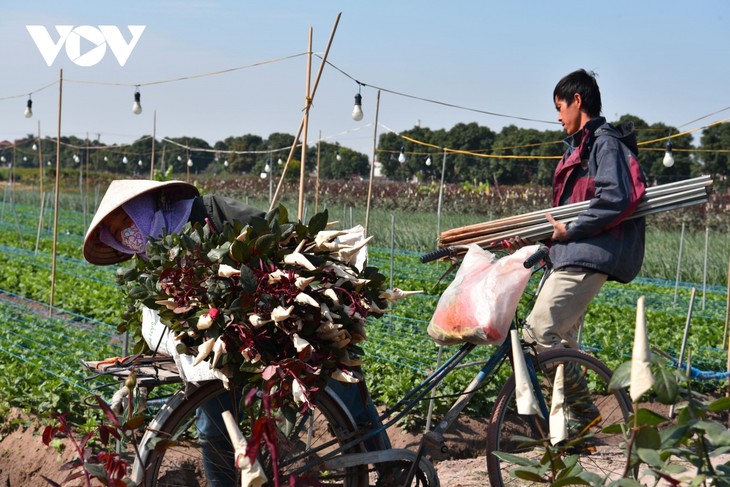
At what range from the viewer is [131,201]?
3029 millimetres

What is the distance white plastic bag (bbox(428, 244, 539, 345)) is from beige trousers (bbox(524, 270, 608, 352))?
685 millimetres

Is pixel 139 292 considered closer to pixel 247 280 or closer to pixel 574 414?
pixel 247 280

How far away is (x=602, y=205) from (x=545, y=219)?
0.25 meters

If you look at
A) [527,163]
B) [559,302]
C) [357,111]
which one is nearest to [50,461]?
[559,302]

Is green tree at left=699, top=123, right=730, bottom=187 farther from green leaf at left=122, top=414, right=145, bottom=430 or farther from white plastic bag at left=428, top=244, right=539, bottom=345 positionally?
green leaf at left=122, top=414, right=145, bottom=430

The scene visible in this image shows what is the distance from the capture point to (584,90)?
3.63 metres

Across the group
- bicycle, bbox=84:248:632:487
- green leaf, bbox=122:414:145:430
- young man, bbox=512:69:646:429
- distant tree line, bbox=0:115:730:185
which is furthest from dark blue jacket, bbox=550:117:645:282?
distant tree line, bbox=0:115:730:185

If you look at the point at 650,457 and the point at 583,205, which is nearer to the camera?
the point at 650,457

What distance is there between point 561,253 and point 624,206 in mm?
357

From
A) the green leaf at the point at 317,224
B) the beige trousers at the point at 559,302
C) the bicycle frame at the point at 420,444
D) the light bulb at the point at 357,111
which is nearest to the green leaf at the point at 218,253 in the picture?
the green leaf at the point at 317,224

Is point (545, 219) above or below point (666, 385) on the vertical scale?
above

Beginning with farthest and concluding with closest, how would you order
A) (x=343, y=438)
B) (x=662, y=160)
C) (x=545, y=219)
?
(x=662, y=160)
(x=545, y=219)
(x=343, y=438)

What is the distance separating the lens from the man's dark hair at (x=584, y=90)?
364 centimetres

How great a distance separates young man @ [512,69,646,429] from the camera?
340cm
